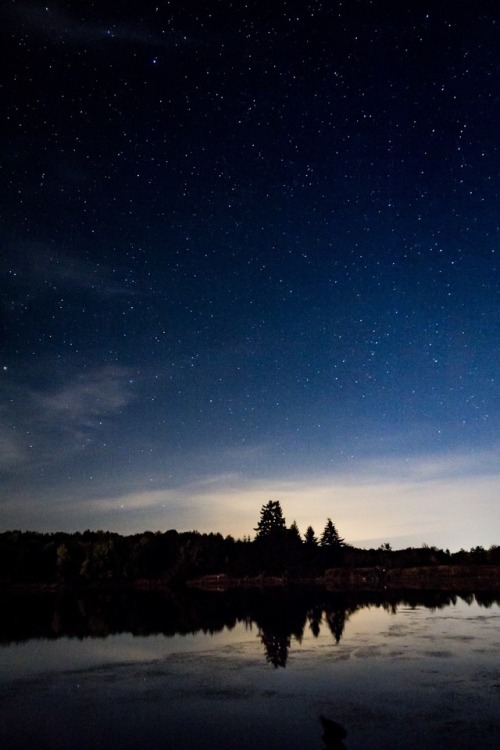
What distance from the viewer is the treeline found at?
115 meters

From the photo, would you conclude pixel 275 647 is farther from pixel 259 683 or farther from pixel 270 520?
pixel 270 520

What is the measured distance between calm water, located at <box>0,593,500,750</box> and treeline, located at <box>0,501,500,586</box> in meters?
72.5

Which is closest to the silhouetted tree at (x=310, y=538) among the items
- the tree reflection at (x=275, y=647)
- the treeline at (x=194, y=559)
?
the treeline at (x=194, y=559)

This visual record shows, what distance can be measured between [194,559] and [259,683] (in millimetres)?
101232

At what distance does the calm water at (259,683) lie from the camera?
15.9 meters

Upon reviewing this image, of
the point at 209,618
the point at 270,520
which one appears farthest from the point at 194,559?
the point at 209,618

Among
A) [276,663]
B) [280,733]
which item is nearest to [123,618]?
[276,663]

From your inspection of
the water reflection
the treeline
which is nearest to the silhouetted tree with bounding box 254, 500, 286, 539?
the treeline

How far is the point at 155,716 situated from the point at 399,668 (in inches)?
421

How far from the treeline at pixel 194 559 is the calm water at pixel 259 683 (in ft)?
238

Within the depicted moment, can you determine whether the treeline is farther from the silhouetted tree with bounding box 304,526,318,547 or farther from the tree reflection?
the tree reflection

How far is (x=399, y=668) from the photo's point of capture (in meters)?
23.3

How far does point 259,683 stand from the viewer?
22000mm

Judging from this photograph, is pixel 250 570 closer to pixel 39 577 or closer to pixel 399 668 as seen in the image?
pixel 39 577
